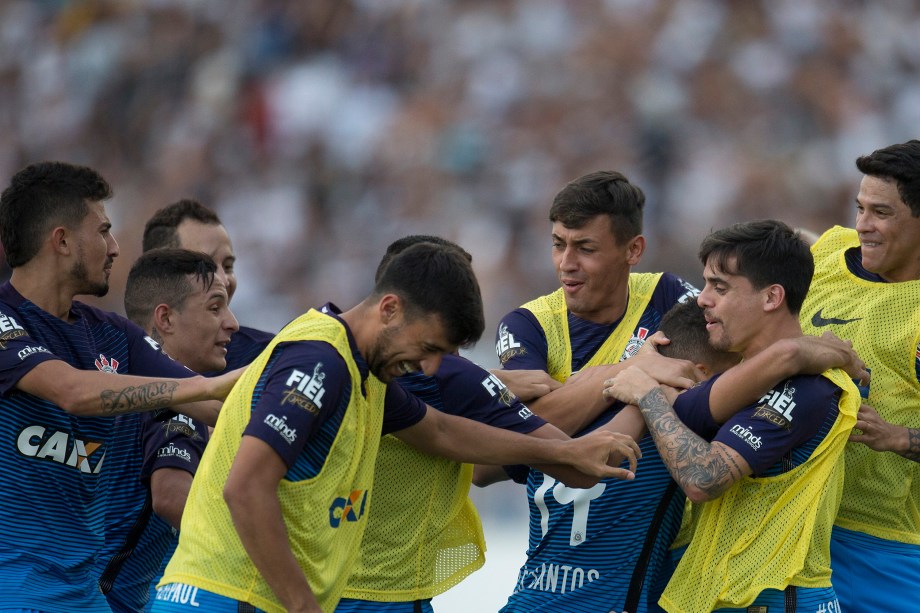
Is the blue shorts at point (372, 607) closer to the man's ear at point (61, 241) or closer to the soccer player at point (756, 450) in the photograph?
the soccer player at point (756, 450)

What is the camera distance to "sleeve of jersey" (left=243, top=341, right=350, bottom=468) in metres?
3.79

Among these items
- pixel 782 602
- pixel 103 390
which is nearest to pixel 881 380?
pixel 782 602

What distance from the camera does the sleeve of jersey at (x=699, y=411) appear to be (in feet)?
15.4

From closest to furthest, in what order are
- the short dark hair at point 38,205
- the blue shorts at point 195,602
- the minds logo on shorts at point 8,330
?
the blue shorts at point 195,602
the minds logo on shorts at point 8,330
the short dark hair at point 38,205

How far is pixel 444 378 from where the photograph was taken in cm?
482

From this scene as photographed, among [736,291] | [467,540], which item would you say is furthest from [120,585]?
[736,291]

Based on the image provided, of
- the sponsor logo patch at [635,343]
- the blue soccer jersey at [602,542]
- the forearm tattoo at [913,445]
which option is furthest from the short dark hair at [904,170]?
the blue soccer jersey at [602,542]

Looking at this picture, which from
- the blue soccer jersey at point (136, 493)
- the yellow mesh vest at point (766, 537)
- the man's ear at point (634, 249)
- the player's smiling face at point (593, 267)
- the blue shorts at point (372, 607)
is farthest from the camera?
the man's ear at point (634, 249)

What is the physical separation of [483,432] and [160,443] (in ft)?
4.75

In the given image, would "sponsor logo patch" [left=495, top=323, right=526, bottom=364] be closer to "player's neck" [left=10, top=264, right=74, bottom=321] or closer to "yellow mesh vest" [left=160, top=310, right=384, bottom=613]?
"yellow mesh vest" [left=160, top=310, right=384, bottom=613]

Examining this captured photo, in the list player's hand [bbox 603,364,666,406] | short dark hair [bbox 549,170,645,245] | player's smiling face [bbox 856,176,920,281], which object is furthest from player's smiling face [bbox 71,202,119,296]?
player's smiling face [bbox 856,176,920,281]

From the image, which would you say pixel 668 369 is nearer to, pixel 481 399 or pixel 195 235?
pixel 481 399

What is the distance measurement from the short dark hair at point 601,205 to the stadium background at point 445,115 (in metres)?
5.80

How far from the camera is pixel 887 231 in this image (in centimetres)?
529
